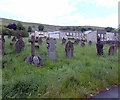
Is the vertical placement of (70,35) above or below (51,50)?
above

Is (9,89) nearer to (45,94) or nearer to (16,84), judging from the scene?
(16,84)

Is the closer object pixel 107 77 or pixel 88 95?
pixel 88 95

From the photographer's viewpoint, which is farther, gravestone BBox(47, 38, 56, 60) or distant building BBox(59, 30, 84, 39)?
distant building BBox(59, 30, 84, 39)

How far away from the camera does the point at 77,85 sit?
5.70m

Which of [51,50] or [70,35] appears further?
[70,35]

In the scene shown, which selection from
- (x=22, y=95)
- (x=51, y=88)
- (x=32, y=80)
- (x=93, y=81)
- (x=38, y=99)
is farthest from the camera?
(x=93, y=81)

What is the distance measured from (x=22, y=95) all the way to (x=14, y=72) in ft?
8.19

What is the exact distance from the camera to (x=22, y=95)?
15.4ft

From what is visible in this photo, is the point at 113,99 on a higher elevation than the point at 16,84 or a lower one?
lower

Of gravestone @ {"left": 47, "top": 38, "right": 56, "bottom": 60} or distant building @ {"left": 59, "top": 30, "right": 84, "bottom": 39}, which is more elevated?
distant building @ {"left": 59, "top": 30, "right": 84, "bottom": 39}

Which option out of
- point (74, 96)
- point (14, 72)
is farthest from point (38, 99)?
point (14, 72)

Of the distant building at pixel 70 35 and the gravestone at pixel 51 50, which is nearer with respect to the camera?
the gravestone at pixel 51 50

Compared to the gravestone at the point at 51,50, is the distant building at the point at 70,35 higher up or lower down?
higher up

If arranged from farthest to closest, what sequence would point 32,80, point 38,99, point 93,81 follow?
point 93,81 → point 32,80 → point 38,99
